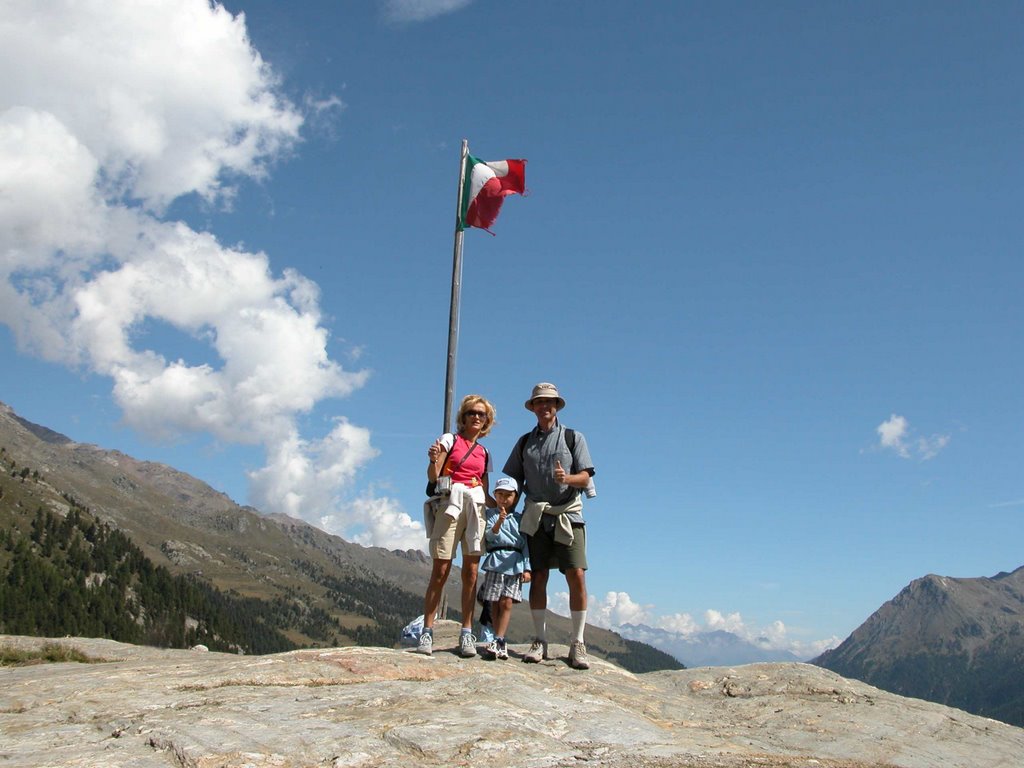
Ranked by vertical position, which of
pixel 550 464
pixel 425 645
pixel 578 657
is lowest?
pixel 578 657

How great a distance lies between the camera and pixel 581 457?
1121cm

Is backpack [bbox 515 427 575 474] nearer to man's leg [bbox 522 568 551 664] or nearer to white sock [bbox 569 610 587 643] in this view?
man's leg [bbox 522 568 551 664]

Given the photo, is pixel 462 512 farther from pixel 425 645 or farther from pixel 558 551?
pixel 425 645

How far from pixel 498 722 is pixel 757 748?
2.86 metres

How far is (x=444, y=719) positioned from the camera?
7750 mm

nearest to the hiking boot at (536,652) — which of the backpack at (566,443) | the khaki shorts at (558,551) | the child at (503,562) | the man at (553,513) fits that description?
the man at (553,513)

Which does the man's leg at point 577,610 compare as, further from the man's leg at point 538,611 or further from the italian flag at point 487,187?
the italian flag at point 487,187

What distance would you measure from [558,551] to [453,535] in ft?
5.55

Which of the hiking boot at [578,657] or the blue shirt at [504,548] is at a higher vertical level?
the blue shirt at [504,548]

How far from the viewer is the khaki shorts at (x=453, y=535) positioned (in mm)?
10648

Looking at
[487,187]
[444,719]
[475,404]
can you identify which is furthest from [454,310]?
[444,719]

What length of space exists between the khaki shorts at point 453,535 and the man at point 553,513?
3.21 feet

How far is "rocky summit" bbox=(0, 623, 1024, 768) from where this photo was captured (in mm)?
6777

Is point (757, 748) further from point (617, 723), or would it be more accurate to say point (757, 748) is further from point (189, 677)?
point (189, 677)
